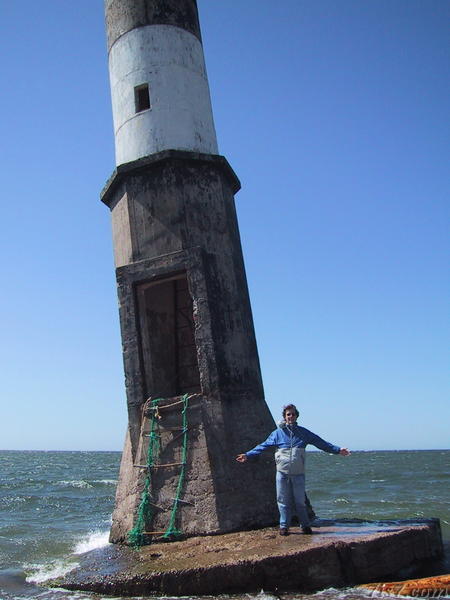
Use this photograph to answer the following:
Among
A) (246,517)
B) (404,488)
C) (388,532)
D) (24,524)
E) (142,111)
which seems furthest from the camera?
(404,488)

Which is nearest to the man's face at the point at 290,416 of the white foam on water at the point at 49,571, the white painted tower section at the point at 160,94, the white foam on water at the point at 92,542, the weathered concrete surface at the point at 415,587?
the weathered concrete surface at the point at 415,587

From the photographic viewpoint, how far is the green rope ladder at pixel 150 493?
263 inches

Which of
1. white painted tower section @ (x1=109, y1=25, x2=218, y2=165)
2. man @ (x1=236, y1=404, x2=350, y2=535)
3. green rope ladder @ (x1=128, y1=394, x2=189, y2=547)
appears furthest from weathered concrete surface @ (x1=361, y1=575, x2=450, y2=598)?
white painted tower section @ (x1=109, y1=25, x2=218, y2=165)

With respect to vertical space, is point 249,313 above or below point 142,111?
below

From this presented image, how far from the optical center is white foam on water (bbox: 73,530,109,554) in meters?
8.32

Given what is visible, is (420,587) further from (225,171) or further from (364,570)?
(225,171)

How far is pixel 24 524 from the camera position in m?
13.2

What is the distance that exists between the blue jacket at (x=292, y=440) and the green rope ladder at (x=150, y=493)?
117 centimetres

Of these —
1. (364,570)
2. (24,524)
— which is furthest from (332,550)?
(24,524)

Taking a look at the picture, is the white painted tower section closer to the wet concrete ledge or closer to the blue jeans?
the blue jeans

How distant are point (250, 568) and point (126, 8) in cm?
896

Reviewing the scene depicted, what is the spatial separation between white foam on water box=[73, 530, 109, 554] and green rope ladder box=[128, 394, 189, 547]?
3.17ft

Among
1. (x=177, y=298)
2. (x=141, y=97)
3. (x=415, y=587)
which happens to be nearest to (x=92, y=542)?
(x=177, y=298)

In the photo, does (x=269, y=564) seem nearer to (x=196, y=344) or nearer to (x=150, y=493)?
(x=150, y=493)
